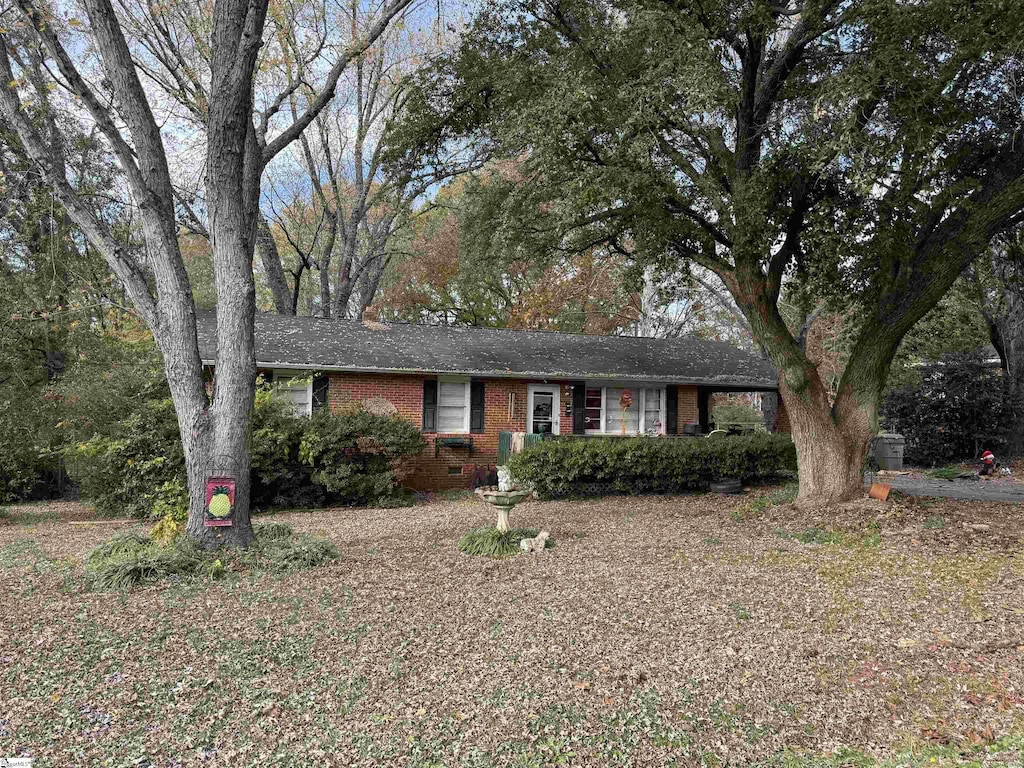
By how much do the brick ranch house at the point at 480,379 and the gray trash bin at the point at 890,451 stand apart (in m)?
4.15

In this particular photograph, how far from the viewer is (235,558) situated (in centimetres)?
649

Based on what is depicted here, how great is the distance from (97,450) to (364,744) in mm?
8813

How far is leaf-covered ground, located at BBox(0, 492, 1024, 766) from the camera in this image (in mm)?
3289

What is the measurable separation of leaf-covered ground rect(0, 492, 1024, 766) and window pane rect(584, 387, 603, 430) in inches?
354

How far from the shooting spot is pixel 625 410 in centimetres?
1659

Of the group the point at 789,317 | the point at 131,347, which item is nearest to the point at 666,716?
the point at 131,347

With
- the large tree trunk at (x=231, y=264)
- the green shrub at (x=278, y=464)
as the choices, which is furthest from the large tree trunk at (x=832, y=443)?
the green shrub at (x=278, y=464)

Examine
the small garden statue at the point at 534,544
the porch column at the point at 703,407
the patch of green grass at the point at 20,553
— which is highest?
the porch column at the point at 703,407

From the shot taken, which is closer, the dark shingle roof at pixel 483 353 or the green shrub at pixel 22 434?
the green shrub at pixel 22 434

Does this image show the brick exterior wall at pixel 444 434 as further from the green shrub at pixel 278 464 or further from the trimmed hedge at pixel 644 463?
the trimmed hedge at pixel 644 463

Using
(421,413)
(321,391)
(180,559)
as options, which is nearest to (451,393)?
(421,413)

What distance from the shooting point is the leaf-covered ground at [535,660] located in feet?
10.8

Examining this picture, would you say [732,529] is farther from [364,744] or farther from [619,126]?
[364,744]

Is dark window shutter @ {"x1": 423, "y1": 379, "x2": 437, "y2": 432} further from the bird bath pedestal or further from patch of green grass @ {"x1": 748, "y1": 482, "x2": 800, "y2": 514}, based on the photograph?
patch of green grass @ {"x1": 748, "y1": 482, "x2": 800, "y2": 514}
